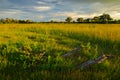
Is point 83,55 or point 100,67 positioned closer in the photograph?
point 100,67

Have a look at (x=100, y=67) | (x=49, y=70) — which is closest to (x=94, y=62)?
(x=100, y=67)

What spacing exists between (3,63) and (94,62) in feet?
6.76

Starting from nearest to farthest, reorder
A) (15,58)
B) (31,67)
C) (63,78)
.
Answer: (63,78) < (31,67) < (15,58)

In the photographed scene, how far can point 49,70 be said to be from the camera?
570 centimetres

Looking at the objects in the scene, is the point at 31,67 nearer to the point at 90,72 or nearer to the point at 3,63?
the point at 3,63

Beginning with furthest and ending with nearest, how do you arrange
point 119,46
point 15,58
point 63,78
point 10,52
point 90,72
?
point 119,46 → point 10,52 → point 15,58 → point 90,72 → point 63,78

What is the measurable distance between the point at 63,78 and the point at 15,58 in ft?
6.62

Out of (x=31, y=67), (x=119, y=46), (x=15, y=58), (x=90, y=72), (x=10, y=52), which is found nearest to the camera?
(x=90, y=72)

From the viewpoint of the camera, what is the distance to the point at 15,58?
6625 mm

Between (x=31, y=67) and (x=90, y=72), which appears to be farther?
(x=31, y=67)

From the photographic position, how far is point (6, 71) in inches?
217

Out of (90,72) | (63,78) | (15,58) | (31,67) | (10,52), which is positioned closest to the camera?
(63,78)

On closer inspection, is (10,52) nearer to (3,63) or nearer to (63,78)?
(3,63)

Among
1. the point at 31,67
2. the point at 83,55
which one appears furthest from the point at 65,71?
the point at 83,55
